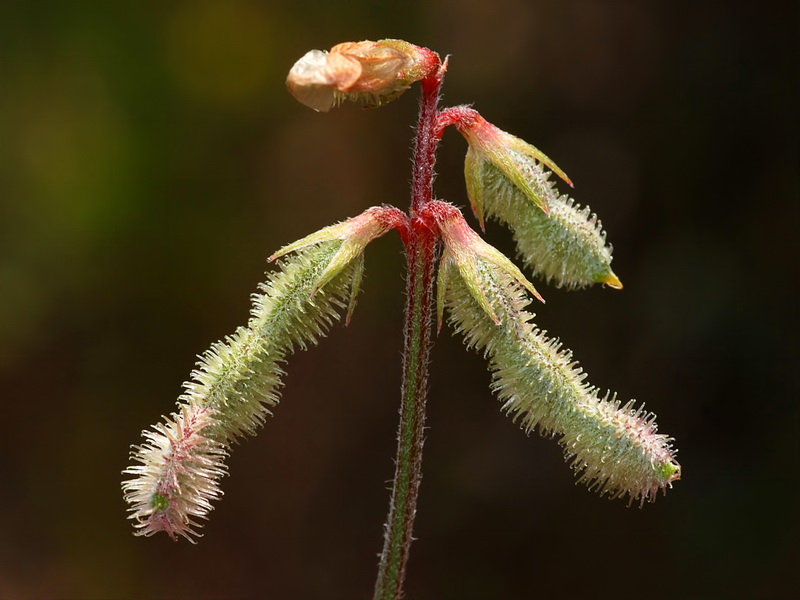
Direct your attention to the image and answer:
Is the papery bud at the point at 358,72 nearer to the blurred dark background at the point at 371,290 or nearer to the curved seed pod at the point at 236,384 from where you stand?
the curved seed pod at the point at 236,384

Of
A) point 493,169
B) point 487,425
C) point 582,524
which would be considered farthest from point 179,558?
point 493,169

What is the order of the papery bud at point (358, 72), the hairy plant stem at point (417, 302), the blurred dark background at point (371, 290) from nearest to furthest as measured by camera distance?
the papery bud at point (358, 72) → the hairy plant stem at point (417, 302) → the blurred dark background at point (371, 290)

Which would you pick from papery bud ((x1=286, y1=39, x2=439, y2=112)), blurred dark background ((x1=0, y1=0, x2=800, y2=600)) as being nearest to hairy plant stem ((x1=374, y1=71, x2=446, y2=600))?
papery bud ((x1=286, y1=39, x2=439, y2=112))

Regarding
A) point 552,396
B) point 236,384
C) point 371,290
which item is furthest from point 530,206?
point 371,290

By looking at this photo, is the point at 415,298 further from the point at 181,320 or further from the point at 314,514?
the point at 314,514

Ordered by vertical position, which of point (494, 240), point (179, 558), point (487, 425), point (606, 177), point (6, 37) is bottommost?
Answer: point (179, 558)

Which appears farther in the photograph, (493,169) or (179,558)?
(179,558)

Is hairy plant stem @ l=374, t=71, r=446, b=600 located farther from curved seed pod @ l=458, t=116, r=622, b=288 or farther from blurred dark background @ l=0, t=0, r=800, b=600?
blurred dark background @ l=0, t=0, r=800, b=600

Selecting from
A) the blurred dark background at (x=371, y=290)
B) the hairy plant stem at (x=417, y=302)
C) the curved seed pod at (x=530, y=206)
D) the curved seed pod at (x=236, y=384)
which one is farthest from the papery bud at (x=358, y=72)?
the blurred dark background at (x=371, y=290)
